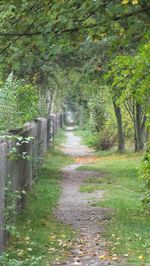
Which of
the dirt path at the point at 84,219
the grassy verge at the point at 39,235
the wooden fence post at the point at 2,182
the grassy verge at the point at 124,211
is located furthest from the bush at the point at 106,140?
the wooden fence post at the point at 2,182

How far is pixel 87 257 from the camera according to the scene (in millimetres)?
8492

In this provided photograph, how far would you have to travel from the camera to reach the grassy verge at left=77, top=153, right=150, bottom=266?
8948 millimetres

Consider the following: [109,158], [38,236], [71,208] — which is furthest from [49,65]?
[38,236]

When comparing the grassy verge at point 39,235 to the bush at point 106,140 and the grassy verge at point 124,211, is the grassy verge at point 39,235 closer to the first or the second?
the grassy verge at point 124,211

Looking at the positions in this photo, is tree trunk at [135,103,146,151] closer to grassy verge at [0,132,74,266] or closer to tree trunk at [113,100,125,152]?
tree trunk at [113,100,125,152]

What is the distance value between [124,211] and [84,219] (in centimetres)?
123

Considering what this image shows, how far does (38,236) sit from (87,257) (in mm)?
1546

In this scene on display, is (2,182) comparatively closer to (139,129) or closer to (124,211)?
(124,211)

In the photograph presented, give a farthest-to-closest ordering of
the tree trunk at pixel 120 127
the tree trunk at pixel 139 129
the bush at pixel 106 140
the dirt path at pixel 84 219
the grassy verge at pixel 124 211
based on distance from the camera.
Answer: the bush at pixel 106 140, the tree trunk at pixel 120 127, the tree trunk at pixel 139 129, the grassy verge at pixel 124 211, the dirt path at pixel 84 219

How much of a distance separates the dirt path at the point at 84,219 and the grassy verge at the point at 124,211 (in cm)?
19

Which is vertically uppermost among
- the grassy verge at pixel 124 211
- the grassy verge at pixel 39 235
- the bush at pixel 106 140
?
the bush at pixel 106 140

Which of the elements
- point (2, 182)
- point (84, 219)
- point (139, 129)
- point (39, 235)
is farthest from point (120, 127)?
point (2, 182)

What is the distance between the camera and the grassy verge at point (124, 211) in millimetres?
8948

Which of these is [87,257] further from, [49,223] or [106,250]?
[49,223]
